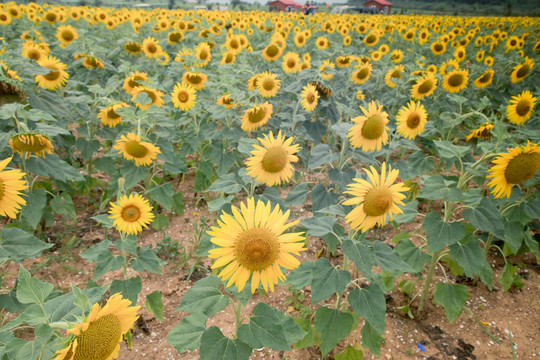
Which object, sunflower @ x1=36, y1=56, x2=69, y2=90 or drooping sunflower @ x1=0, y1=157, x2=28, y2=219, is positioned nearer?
drooping sunflower @ x1=0, y1=157, x2=28, y2=219

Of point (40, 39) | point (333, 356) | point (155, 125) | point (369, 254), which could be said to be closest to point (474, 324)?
point (333, 356)

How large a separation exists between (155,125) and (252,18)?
988 centimetres

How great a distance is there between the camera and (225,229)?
1225 mm

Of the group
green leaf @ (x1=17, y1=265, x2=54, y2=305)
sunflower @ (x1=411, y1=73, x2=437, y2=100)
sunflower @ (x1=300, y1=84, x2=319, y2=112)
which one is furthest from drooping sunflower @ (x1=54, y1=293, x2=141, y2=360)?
sunflower @ (x1=411, y1=73, x2=437, y2=100)

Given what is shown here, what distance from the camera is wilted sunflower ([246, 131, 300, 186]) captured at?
72.1 inches

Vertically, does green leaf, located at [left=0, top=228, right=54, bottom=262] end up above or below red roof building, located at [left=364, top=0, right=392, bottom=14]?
below

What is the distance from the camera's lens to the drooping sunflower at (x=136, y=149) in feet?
8.50

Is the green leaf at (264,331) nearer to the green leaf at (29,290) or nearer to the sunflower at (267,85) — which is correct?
the green leaf at (29,290)

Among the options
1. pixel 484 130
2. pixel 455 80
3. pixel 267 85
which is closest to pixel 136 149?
pixel 267 85

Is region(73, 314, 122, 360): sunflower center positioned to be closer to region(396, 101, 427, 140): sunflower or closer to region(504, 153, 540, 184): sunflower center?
region(504, 153, 540, 184): sunflower center

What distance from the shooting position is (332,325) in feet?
6.03

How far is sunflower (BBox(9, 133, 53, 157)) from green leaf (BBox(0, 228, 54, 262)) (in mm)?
799

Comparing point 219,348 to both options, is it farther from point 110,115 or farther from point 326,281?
point 110,115

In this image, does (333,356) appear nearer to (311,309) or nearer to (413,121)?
(311,309)
